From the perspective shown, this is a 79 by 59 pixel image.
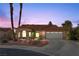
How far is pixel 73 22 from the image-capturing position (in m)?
6.32

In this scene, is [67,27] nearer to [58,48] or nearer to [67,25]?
[67,25]

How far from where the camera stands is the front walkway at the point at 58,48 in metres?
6.32

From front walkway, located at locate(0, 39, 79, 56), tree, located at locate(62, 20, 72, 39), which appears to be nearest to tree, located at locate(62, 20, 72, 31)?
tree, located at locate(62, 20, 72, 39)

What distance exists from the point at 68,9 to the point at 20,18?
0.49 metres

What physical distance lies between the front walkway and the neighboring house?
6cm

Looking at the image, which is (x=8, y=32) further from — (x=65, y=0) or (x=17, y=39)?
(x=65, y=0)

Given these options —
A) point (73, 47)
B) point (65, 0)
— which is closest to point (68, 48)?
point (73, 47)

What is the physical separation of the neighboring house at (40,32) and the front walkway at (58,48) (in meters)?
0.06

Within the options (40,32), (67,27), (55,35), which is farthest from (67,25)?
(40,32)

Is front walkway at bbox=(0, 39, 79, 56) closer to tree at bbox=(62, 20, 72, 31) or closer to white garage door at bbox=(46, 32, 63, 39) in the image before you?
white garage door at bbox=(46, 32, 63, 39)

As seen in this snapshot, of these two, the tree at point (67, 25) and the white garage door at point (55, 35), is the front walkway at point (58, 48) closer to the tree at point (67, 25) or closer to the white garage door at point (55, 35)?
the white garage door at point (55, 35)

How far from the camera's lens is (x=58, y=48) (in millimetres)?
6352

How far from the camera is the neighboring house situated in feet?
20.8

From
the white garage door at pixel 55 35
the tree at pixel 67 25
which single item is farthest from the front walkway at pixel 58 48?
the tree at pixel 67 25
